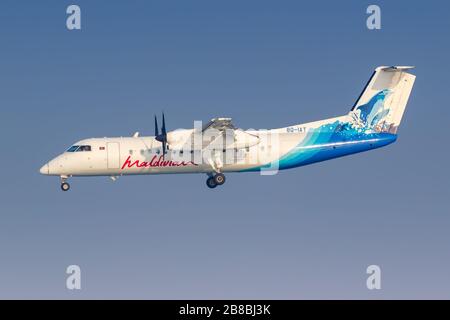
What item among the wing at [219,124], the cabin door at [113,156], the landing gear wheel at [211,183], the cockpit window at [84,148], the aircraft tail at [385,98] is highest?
the aircraft tail at [385,98]

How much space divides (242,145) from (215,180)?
210cm

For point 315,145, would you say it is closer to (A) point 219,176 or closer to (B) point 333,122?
(B) point 333,122

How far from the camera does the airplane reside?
3928cm

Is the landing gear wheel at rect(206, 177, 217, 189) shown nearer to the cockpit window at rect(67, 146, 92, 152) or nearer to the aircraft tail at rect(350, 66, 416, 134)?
the cockpit window at rect(67, 146, 92, 152)

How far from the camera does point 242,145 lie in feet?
129

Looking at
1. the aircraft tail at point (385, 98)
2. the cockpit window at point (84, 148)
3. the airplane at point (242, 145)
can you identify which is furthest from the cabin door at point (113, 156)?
the aircraft tail at point (385, 98)

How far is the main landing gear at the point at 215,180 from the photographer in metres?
39.9

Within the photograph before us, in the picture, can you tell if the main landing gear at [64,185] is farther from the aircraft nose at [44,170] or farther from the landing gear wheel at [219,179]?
the landing gear wheel at [219,179]

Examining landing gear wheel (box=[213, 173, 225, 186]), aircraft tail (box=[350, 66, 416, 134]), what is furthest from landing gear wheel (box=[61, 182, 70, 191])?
aircraft tail (box=[350, 66, 416, 134])

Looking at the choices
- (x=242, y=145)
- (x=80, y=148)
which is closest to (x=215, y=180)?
(x=242, y=145)

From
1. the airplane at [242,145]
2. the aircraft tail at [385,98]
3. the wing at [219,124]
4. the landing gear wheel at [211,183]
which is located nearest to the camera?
the wing at [219,124]

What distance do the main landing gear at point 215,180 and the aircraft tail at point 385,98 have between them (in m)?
7.17

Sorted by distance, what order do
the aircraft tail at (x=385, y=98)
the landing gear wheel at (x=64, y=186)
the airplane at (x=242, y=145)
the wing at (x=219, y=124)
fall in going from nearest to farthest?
1. the wing at (x=219, y=124)
2. the airplane at (x=242, y=145)
3. the landing gear wheel at (x=64, y=186)
4. the aircraft tail at (x=385, y=98)
